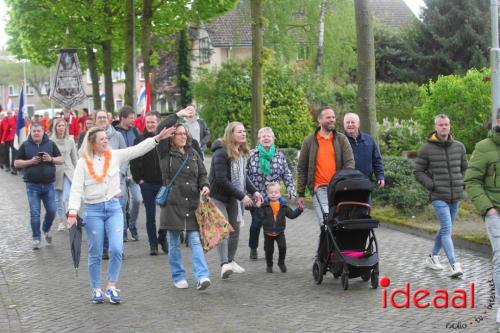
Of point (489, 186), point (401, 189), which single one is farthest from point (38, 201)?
point (489, 186)

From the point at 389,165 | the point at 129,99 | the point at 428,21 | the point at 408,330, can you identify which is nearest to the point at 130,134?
the point at 389,165

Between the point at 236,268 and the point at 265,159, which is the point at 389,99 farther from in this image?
the point at 236,268

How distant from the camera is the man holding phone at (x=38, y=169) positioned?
1344cm

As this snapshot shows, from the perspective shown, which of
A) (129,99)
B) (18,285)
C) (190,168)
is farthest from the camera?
(129,99)

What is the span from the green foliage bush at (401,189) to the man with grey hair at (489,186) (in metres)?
7.45

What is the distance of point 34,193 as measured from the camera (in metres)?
13.6

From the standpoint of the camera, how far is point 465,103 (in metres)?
21.4

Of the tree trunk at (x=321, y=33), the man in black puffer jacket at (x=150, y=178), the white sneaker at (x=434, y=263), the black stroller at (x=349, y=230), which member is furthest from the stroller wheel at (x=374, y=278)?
the tree trunk at (x=321, y=33)

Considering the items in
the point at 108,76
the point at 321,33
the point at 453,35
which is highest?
the point at 321,33

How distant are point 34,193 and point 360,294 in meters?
5.89

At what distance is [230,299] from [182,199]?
120 cm

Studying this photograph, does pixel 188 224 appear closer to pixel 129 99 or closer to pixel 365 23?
pixel 365 23

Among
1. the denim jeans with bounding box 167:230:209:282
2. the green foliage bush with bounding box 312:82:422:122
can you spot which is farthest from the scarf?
the green foliage bush with bounding box 312:82:422:122

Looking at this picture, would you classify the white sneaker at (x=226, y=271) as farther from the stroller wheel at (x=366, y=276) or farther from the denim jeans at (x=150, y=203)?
the denim jeans at (x=150, y=203)
